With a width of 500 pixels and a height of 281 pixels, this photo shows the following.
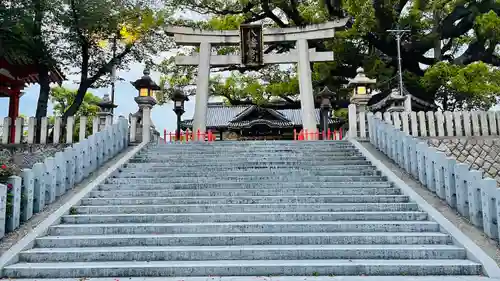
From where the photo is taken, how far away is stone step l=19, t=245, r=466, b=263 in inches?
167

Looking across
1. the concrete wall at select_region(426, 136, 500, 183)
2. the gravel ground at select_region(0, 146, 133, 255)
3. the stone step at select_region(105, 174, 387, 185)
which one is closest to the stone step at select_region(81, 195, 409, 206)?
the gravel ground at select_region(0, 146, 133, 255)

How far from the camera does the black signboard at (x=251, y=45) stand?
543 inches

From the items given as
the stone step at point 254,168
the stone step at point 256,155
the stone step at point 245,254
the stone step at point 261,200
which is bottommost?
the stone step at point 245,254

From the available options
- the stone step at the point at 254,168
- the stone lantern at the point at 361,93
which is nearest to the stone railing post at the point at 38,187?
the stone step at the point at 254,168

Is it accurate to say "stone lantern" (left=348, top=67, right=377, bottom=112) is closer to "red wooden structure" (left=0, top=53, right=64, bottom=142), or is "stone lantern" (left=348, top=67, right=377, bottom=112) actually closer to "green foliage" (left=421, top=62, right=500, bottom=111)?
"green foliage" (left=421, top=62, right=500, bottom=111)

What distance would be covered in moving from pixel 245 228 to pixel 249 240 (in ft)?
0.92

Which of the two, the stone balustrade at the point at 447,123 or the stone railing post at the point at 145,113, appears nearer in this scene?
the stone balustrade at the point at 447,123

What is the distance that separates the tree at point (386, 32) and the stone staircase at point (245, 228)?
34.4ft

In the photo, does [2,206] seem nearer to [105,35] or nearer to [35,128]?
[35,128]

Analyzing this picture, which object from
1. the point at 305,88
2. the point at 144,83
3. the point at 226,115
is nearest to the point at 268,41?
the point at 305,88

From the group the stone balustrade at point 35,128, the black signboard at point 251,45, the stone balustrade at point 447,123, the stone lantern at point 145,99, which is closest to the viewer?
the stone balustrade at point 447,123

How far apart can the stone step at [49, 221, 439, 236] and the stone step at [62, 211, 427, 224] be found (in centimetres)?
25

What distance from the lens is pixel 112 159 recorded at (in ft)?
26.8

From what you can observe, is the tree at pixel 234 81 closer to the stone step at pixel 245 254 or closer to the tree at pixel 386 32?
the tree at pixel 386 32
